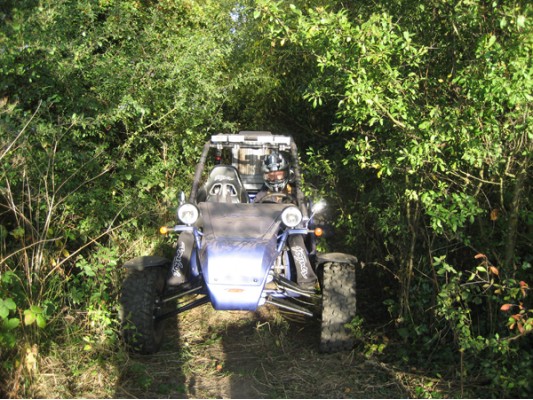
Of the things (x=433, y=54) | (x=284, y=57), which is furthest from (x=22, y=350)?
(x=284, y=57)

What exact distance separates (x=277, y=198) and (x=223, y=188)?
0.62 meters

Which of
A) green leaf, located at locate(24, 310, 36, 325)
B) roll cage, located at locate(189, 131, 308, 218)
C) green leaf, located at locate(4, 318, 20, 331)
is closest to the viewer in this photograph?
green leaf, located at locate(4, 318, 20, 331)

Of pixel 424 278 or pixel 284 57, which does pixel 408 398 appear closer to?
pixel 424 278

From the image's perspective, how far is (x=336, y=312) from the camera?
4.96 metres

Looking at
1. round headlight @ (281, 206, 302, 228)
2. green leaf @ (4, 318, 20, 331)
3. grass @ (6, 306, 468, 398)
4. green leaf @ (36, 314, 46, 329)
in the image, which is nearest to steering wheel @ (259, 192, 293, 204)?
round headlight @ (281, 206, 302, 228)

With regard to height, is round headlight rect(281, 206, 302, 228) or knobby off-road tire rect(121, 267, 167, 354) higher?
round headlight rect(281, 206, 302, 228)

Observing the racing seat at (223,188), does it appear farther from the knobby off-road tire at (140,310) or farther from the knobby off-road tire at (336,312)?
the knobby off-road tire at (336,312)

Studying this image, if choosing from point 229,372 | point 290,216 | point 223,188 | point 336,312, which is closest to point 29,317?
point 229,372

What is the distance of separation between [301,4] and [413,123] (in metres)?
4.15

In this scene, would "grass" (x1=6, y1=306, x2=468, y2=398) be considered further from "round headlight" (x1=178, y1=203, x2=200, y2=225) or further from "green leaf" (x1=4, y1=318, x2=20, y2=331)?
"round headlight" (x1=178, y1=203, x2=200, y2=225)

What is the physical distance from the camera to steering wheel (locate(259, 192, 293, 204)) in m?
6.12

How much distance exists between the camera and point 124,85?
6543 mm

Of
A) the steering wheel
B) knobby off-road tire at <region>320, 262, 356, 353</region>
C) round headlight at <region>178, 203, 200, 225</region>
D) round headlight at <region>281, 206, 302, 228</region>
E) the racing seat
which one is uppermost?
the racing seat

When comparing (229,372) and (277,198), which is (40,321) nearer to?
(229,372)
